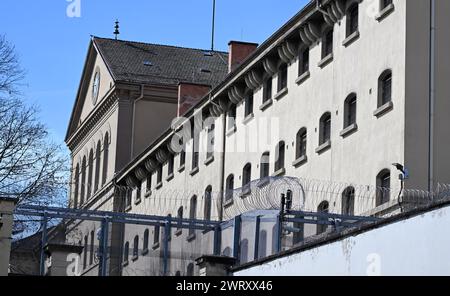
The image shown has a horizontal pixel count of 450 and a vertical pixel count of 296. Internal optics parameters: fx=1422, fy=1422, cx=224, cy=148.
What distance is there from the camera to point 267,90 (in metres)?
53.1

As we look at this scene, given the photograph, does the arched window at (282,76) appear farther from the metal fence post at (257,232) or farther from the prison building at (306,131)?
the metal fence post at (257,232)

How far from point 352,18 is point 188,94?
25.3 meters

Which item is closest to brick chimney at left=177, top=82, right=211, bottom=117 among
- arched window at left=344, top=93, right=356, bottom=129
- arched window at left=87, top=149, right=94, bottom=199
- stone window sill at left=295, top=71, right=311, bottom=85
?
arched window at left=87, top=149, right=94, bottom=199

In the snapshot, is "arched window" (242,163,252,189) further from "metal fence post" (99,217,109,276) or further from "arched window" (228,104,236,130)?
"metal fence post" (99,217,109,276)

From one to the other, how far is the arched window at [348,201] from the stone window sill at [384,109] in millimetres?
2719

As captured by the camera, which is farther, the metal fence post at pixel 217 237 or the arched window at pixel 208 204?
the arched window at pixel 208 204

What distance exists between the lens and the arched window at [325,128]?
46.2 metres

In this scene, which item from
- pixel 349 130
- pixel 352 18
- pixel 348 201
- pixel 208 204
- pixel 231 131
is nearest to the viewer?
pixel 348 201

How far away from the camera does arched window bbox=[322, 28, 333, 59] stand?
46906 millimetres

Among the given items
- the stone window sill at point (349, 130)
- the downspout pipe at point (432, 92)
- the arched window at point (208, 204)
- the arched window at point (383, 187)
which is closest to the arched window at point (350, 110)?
the stone window sill at point (349, 130)

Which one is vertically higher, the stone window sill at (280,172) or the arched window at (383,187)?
the stone window sill at (280,172)

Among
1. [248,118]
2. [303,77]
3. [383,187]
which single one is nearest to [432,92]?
[383,187]

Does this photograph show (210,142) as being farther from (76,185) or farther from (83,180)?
(76,185)
